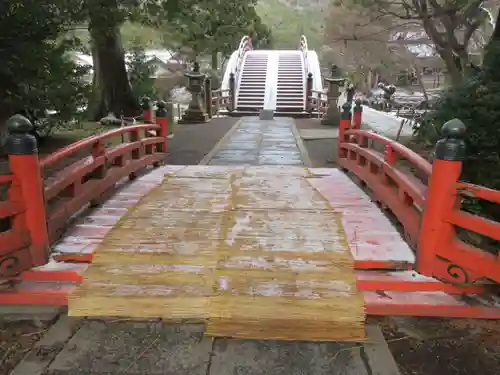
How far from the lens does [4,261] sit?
3.38 m

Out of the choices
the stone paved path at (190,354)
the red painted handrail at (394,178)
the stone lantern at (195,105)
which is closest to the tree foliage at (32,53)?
the red painted handrail at (394,178)

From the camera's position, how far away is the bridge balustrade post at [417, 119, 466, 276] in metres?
3.24

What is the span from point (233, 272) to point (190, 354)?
78 cm

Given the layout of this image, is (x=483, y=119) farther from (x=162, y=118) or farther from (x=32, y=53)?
(x=32, y=53)

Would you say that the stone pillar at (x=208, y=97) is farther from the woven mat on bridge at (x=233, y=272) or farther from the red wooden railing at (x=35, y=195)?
the woven mat on bridge at (x=233, y=272)

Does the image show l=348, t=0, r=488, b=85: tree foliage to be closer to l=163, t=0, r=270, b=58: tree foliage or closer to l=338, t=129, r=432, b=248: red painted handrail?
l=338, t=129, r=432, b=248: red painted handrail

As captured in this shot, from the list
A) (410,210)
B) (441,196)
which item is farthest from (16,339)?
(410,210)

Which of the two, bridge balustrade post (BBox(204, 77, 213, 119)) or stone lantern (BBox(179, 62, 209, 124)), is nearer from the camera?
stone lantern (BBox(179, 62, 209, 124))

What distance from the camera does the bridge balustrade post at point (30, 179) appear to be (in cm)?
332

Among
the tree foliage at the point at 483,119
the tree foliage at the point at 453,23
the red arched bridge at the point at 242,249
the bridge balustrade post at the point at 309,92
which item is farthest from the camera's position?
the bridge balustrade post at the point at 309,92

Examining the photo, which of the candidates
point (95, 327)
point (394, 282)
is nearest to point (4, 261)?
point (95, 327)

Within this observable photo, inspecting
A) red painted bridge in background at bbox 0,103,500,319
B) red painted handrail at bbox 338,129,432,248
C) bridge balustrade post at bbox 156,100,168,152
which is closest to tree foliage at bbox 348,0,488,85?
red painted handrail at bbox 338,129,432,248

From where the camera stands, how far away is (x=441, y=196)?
3.33m

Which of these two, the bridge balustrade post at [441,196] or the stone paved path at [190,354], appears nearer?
the stone paved path at [190,354]
